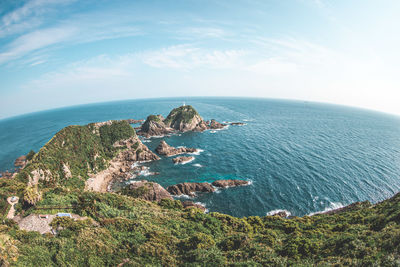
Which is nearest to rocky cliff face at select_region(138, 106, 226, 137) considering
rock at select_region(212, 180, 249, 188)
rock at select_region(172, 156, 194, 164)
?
rock at select_region(172, 156, 194, 164)

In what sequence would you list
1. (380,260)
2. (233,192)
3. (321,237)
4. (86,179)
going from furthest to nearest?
(86,179)
(233,192)
(321,237)
(380,260)

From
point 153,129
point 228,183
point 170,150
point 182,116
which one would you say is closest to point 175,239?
point 228,183

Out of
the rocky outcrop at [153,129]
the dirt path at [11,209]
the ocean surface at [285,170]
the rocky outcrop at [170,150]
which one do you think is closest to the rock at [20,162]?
the ocean surface at [285,170]

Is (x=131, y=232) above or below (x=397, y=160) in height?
above

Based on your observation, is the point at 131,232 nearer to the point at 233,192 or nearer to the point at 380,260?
the point at 380,260

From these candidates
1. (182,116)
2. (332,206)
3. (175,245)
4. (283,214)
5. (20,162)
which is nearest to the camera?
(175,245)

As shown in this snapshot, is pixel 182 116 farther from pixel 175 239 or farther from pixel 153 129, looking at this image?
pixel 175 239

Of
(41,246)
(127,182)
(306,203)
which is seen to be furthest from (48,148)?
(306,203)
